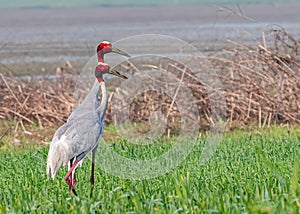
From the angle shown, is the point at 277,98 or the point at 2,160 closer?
the point at 2,160

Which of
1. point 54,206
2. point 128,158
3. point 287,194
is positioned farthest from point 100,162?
point 287,194

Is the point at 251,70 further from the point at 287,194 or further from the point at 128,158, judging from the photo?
the point at 287,194

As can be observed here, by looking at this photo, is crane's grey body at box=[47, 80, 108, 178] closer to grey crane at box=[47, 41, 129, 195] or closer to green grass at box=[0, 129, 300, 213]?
grey crane at box=[47, 41, 129, 195]

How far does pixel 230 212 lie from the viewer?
441cm

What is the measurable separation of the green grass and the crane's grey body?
210mm

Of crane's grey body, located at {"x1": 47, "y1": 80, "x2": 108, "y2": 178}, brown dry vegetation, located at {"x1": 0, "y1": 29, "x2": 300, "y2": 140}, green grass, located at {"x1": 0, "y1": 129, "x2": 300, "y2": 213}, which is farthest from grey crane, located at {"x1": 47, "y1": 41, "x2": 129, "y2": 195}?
brown dry vegetation, located at {"x1": 0, "y1": 29, "x2": 300, "y2": 140}

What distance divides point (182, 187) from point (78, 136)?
1.05 metres

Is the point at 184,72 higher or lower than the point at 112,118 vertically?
higher

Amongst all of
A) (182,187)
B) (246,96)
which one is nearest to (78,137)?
(182,187)

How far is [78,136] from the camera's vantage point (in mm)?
5758

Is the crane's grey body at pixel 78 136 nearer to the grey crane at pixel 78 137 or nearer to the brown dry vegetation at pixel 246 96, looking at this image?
the grey crane at pixel 78 137

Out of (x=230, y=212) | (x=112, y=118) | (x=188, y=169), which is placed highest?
(x=230, y=212)

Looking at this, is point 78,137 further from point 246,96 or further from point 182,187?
point 246,96

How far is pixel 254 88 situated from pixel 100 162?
433cm
